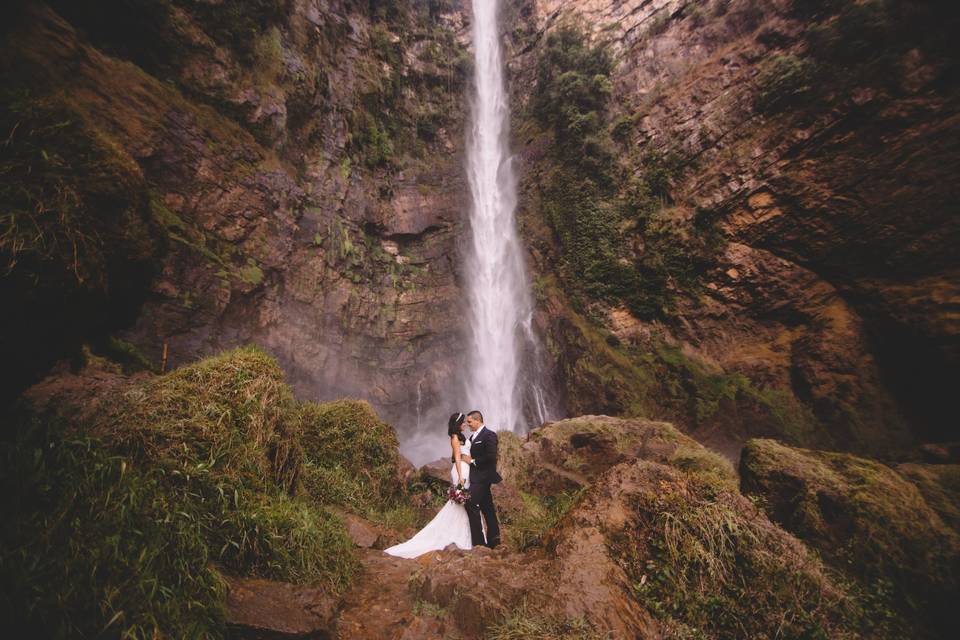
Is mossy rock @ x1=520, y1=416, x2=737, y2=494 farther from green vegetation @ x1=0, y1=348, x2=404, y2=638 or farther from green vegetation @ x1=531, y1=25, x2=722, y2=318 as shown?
green vegetation @ x1=531, y1=25, x2=722, y2=318

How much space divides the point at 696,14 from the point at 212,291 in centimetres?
1900

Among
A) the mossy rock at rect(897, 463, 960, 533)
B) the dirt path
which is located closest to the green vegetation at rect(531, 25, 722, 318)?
the mossy rock at rect(897, 463, 960, 533)

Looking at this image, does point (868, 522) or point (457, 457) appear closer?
point (868, 522)

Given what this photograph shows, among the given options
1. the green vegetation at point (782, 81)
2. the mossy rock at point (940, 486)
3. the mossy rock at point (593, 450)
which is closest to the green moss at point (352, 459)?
the mossy rock at point (593, 450)

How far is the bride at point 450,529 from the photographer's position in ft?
14.1

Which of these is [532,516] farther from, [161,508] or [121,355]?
[121,355]

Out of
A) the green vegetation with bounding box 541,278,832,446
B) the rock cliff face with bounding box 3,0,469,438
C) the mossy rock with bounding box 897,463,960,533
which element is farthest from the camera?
the green vegetation with bounding box 541,278,832,446

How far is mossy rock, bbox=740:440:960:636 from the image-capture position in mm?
2588

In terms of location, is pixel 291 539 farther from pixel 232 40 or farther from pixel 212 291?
pixel 232 40

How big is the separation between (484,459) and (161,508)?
3.00 metres

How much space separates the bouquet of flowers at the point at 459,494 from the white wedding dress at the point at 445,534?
6 centimetres

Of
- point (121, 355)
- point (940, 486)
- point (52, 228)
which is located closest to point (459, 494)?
point (52, 228)

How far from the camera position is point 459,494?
4465 mm

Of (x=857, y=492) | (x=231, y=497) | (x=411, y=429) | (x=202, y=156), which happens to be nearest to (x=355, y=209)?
(x=202, y=156)
